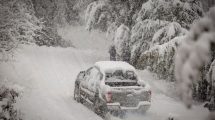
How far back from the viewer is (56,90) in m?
16.3

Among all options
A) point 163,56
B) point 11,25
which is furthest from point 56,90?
point 163,56

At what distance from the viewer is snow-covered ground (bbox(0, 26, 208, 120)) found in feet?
37.0

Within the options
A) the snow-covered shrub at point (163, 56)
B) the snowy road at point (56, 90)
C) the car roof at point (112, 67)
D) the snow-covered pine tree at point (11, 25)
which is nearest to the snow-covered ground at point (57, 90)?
the snowy road at point (56, 90)

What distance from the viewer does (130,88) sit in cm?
1109

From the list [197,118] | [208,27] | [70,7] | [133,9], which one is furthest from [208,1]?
[70,7]

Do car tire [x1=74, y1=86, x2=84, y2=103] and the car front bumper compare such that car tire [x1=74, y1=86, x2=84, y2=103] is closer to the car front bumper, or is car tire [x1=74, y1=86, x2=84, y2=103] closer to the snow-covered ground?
the snow-covered ground

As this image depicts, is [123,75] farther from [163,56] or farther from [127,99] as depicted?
[163,56]

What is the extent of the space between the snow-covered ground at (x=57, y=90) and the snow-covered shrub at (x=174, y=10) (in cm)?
347

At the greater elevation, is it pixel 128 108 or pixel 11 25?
pixel 11 25

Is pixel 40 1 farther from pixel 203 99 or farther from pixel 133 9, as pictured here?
pixel 203 99

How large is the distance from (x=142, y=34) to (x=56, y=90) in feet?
18.6

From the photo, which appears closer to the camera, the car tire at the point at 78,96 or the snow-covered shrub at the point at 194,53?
the snow-covered shrub at the point at 194,53

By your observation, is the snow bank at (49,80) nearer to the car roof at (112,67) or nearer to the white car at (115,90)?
the white car at (115,90)

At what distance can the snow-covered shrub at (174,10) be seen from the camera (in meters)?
18.4
